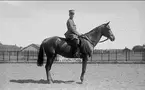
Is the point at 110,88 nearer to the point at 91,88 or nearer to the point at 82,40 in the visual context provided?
the point at 91,88

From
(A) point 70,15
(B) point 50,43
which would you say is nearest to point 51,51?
(B) point 50,43

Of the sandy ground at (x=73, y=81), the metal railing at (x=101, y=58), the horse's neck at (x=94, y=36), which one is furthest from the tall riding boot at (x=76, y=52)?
the metal railing at (x=101, y=58)

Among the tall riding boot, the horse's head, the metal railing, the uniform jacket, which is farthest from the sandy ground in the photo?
the metal railing

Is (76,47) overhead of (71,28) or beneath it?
beneath

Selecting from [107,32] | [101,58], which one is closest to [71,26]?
[107,32]

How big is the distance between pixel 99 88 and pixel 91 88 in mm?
255

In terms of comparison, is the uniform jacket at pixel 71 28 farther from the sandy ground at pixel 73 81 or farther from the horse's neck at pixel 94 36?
the sandy ground at pixel 73 81

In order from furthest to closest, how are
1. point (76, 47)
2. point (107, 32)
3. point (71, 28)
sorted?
point (107, 32) < point (76, 47) < point (71, 28)

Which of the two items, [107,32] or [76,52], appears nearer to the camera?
[76,52]

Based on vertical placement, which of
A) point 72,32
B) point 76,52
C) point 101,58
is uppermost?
point 72,32

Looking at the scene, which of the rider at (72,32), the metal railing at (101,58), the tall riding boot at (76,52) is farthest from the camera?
the metal railing at (101,58)

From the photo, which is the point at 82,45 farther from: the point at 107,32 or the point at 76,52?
the point at 107,32

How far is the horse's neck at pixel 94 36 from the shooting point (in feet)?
29.7

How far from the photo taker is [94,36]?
29.9ft
